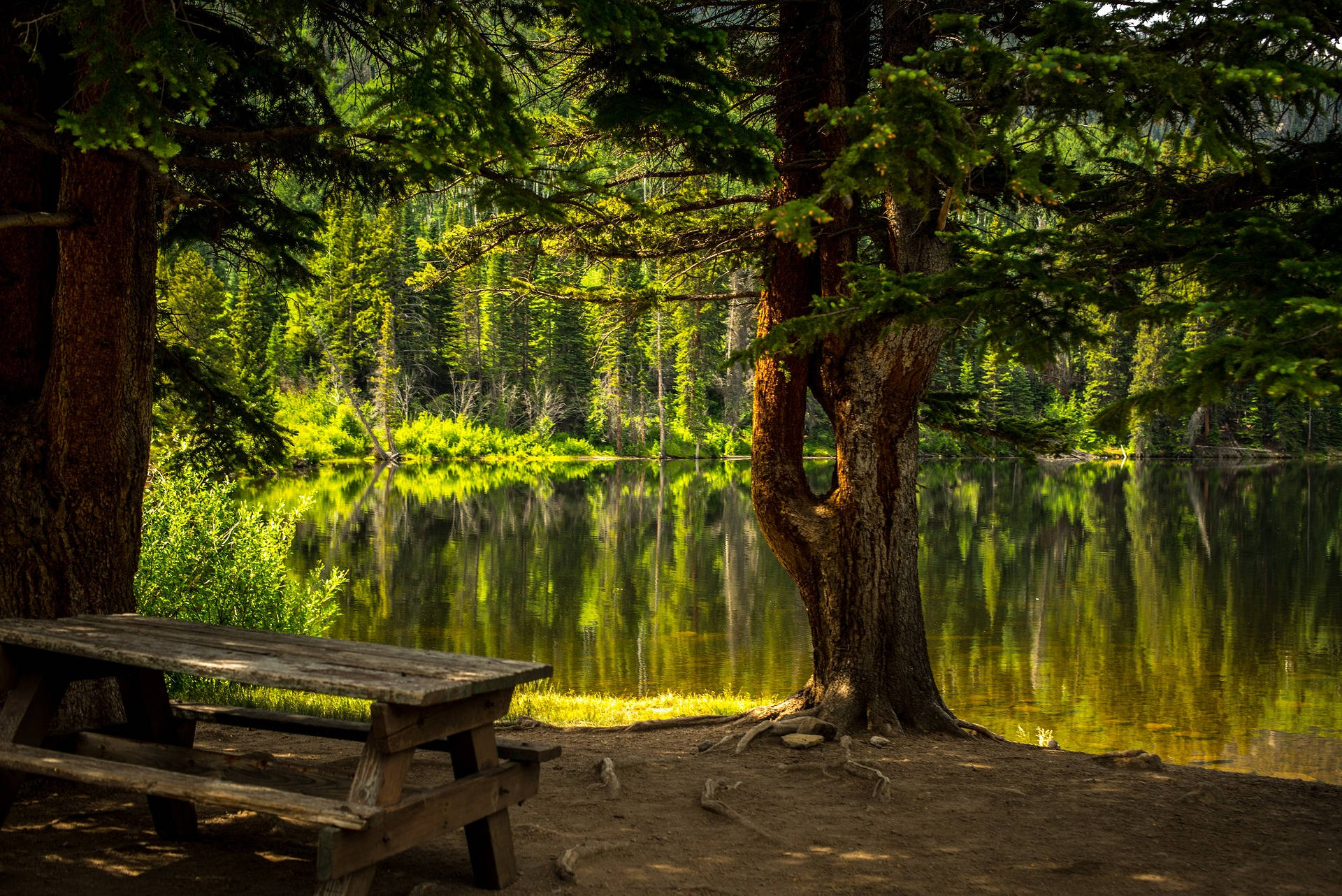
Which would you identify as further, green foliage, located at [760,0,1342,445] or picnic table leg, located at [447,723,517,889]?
green foliage, located at [760,0,1342,445]

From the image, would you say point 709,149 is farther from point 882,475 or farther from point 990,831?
point 990,831

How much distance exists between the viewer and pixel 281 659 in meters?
3.48

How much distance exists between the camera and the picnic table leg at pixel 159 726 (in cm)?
419

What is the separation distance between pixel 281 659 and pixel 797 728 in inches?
153

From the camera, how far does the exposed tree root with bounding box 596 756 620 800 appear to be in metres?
5.21

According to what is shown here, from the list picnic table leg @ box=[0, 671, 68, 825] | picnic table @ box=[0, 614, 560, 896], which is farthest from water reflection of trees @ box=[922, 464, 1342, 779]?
picnic table leg @ box=[0, 671, 68, 825]

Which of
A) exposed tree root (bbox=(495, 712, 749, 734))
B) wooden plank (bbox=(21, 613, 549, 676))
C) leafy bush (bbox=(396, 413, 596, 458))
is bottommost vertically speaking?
exposed tree root (bbox=(495, 712, 749, 734))

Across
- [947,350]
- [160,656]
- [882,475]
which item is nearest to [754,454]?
[882,475]

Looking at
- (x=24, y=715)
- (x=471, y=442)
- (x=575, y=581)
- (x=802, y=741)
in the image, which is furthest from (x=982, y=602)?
(x=471, y=442)

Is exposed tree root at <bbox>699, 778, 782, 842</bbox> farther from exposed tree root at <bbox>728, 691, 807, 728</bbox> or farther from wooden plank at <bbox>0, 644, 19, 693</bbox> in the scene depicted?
wooden plank at <bbox>0, 644, 19, 693</bbox>

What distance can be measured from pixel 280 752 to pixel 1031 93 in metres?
5.46

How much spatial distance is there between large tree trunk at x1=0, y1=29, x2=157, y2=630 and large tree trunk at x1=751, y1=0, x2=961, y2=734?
12.7 ft

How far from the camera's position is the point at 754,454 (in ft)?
24.1

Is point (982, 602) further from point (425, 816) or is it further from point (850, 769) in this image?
point (425, 816)
